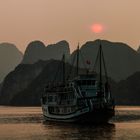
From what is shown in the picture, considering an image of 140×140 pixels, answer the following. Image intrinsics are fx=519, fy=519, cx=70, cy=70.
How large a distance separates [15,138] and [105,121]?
3705cm

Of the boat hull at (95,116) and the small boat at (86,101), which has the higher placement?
the small boat at (86,101)

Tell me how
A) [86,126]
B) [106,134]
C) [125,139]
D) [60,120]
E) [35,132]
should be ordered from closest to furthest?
[125,139] → [106,134] → [35,132] → [86,126] → [60,120]

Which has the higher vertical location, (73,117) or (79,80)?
(79,80)

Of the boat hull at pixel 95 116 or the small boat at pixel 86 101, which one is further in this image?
the small boat at pixel 86 101

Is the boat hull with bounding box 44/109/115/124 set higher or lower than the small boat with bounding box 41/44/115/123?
lower

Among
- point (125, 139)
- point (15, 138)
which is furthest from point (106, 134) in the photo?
point (15, 138)

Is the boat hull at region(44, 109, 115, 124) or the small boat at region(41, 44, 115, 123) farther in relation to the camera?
the small boat at region(41, 44, 115, 123)

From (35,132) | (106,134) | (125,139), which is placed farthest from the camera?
(35,132)

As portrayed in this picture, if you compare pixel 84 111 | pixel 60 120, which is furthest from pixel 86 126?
pixel 60 120

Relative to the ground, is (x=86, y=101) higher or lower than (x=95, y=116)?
higher

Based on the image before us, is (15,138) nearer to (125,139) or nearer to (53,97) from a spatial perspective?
(125,139)

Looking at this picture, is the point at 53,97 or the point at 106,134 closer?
the point at 106,134

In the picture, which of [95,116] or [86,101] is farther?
[95,116]

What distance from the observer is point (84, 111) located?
125312 millimetres
